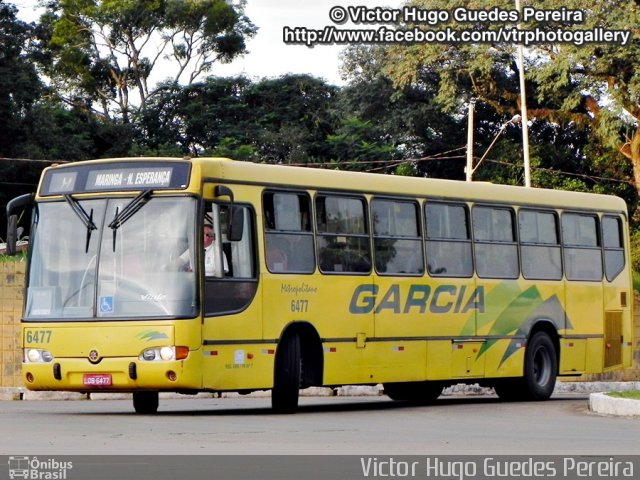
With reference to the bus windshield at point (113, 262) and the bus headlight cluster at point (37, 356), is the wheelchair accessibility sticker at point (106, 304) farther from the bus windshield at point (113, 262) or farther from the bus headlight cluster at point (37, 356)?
the bus headlight cluster at point (37, 356)

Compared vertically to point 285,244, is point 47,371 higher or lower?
lower

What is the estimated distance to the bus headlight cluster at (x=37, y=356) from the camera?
58.1ft

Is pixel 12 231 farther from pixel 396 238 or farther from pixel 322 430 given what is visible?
pixel 322 430

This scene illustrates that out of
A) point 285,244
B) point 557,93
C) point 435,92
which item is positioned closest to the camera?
point 285,244

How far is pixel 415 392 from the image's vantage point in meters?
23.5

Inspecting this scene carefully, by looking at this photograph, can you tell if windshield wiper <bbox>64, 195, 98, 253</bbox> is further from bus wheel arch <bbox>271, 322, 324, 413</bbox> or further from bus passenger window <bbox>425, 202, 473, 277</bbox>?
bus passenger window <bbox>425, 202, 473, 277</bbox>

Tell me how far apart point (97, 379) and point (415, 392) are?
7.30 metres

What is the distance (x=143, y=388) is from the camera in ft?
56.5

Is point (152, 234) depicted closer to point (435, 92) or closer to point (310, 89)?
point (435, 92)

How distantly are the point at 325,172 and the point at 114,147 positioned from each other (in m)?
47.1

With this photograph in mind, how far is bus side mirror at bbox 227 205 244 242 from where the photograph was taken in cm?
1731

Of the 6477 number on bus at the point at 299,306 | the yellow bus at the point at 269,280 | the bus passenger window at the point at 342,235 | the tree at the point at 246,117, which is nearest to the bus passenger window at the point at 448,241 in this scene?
the yellow bus at the point at 269,280

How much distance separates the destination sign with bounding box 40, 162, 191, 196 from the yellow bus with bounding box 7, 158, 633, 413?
0.07 feet
